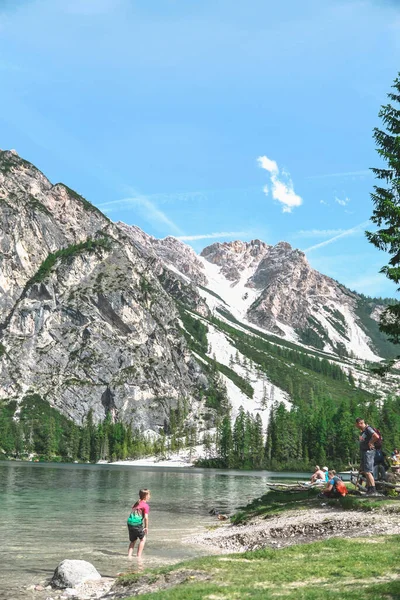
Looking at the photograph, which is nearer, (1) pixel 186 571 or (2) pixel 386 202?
(1) pixel 186 571

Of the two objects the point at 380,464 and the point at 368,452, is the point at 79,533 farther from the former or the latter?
the point at 380,464

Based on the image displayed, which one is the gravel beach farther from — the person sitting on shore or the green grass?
the person sitting on shore

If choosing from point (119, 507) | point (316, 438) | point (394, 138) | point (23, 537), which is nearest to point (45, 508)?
point (119, 507)

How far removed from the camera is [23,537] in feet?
100

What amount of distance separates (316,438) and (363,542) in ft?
603

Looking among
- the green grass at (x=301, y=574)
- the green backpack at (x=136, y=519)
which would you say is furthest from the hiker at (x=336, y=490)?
the green backpack at (x=136, y=519)

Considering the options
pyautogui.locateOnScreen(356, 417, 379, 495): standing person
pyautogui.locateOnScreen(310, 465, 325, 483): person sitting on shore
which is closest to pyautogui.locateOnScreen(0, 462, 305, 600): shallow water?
pyautogui.locateOnScreen(310, 465, 325, 483): person sitting on shore

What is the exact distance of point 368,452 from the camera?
32281mm

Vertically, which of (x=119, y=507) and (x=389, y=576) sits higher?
(x=389, y=576)

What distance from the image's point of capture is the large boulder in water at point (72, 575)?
18203 mm

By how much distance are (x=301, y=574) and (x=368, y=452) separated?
1895 cm

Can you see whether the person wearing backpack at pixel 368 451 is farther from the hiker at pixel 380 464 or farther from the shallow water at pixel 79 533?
the shallow water at pixel 79 533

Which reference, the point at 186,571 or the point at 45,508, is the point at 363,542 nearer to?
the point at 186,571

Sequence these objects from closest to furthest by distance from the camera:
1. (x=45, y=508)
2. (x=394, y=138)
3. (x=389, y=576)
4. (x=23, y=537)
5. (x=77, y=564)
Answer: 1. (x=389, y=576)
2. (x=77, y=564)
3. (x=23, y=537)
4. (x=394, y=138)
5. (x=45, y=508)
